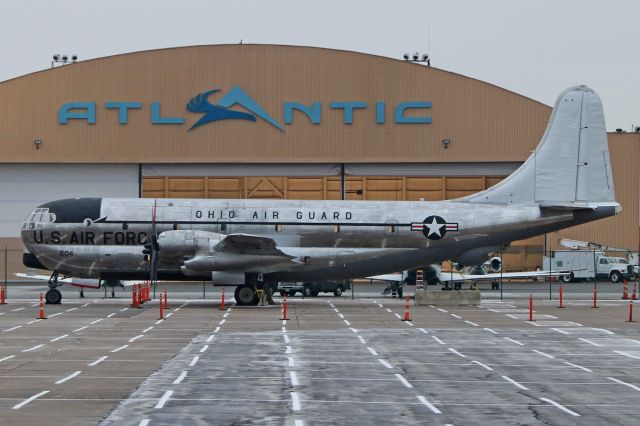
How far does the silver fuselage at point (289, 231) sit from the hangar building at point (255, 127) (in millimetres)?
27037

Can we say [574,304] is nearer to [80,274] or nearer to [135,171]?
[80,274]

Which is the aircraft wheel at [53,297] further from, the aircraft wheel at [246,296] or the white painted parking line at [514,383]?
the white painted parking line at [514,383]

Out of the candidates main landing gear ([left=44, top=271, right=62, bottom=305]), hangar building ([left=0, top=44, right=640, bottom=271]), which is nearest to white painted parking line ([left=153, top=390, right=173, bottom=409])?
main landing gear ([left=44, top=271, right=62, bottom=305])

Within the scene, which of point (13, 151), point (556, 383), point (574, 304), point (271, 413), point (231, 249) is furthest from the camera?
point (13, 151)

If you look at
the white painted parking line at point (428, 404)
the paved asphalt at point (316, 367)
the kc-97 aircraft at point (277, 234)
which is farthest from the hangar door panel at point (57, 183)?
the white painted parking line at point (428, 404)

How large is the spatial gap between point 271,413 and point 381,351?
1118 cm

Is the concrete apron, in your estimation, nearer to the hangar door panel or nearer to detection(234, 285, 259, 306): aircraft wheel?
detection(234, 285, 259, 306): aircraft wheel

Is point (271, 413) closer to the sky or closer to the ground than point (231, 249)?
closer to the ground

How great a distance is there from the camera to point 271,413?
1720 centimetres

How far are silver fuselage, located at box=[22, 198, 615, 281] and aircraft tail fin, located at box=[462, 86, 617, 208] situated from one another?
55.4 inches

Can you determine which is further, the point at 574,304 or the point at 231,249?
the point at 574,304

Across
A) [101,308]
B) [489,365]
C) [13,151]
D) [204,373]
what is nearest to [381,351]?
[489,365]

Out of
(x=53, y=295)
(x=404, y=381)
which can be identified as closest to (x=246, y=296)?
(x=53, y=295)

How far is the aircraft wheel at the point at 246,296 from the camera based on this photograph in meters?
45.9
